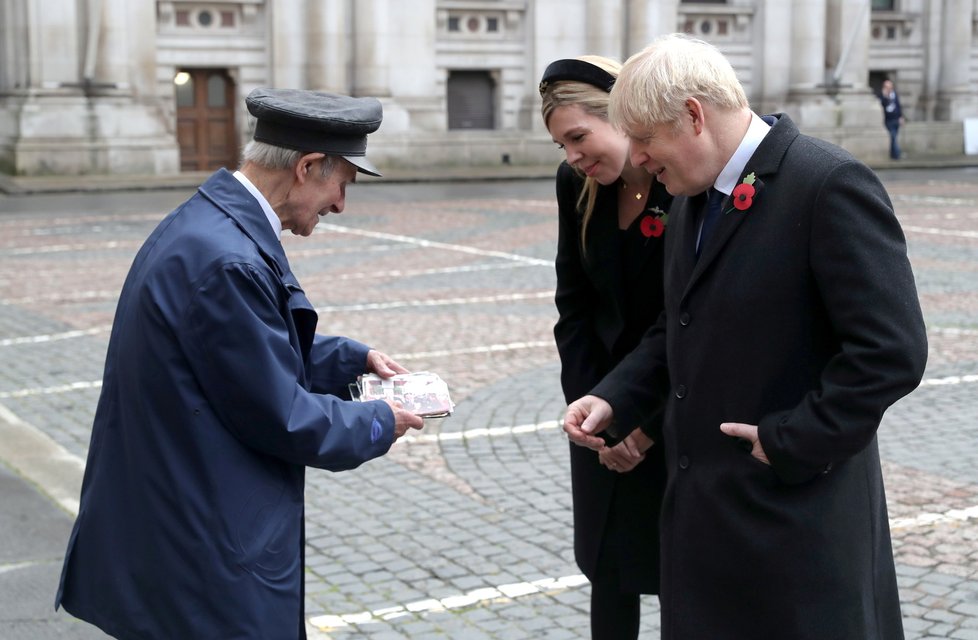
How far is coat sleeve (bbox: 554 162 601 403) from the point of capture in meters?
4.04

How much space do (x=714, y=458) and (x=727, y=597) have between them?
0.31 m

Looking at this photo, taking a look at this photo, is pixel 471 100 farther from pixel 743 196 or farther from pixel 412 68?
pixel 743 196

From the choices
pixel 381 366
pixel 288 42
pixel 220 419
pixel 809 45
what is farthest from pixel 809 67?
pixel 220 419

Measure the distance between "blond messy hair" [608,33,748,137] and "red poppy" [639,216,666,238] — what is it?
836mm

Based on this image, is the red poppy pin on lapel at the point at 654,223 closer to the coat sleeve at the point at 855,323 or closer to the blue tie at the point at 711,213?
the blue tie at the point at 711,213

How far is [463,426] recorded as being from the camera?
7883 mm

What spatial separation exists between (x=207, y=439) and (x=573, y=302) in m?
1.41

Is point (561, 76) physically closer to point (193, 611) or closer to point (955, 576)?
point (193, 611)

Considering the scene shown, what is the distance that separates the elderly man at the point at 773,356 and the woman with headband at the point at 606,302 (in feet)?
1.98

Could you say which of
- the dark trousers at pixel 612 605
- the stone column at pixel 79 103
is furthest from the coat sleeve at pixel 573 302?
the stone column at pixel 79 103

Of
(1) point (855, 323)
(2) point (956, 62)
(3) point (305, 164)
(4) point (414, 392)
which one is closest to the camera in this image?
(1) point (855, 323)

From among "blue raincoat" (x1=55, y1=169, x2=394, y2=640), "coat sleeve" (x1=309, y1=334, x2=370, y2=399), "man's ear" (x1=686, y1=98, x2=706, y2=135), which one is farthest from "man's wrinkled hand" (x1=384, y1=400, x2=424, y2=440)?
"man's ear" (x1=686, y1=98, x2=706, y2=135)

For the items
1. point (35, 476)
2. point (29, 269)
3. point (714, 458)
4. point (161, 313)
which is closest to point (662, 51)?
point (714, 458)

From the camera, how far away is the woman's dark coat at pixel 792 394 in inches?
113
